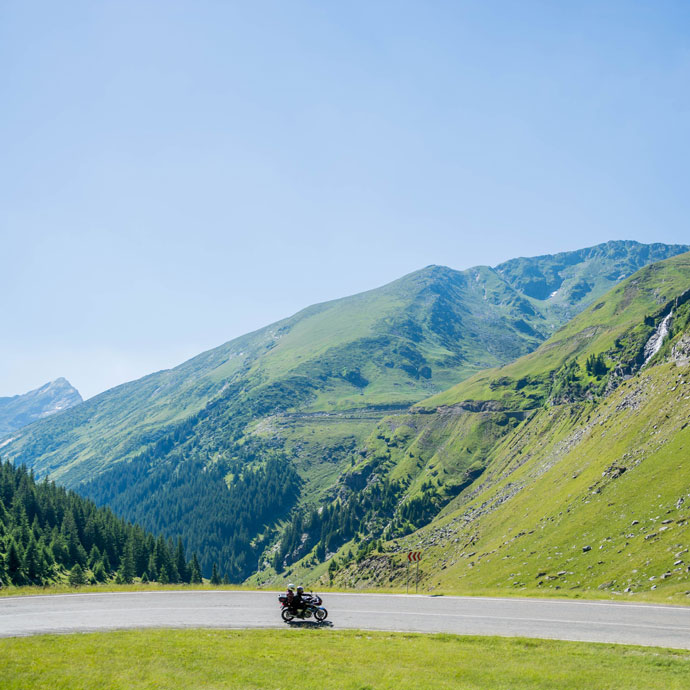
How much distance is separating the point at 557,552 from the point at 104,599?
69.2 meters

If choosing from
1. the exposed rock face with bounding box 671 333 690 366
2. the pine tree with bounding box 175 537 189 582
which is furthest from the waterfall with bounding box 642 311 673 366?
the pine tree with bounding box 175 537 189 582

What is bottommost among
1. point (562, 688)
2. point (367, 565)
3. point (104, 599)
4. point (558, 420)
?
point (367, 565)

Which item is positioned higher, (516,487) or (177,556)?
(177,556)

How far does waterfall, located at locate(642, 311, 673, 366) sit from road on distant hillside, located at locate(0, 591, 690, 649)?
168246mm

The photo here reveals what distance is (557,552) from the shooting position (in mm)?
80812

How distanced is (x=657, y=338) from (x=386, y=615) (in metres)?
186

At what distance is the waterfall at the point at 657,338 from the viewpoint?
17812cm

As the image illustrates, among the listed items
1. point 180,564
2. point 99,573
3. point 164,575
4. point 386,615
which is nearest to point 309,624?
point 386,615

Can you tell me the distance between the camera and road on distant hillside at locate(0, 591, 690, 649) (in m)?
30.2

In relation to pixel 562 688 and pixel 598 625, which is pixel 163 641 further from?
pixel 598 625

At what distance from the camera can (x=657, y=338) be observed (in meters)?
182

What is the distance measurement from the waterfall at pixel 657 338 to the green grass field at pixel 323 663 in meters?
181

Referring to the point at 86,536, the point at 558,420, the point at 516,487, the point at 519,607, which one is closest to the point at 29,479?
the point at 86,536

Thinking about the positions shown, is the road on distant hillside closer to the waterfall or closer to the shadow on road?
the shadow on road
